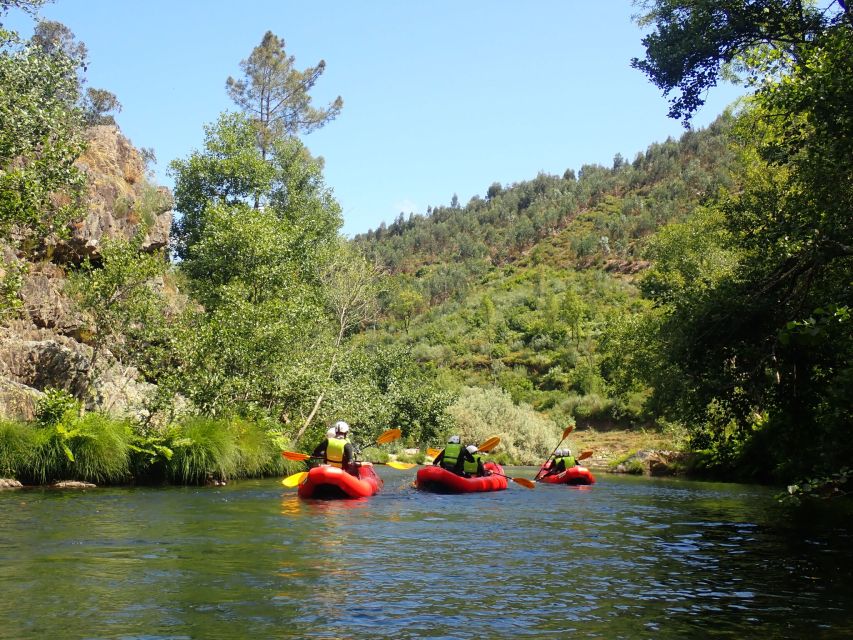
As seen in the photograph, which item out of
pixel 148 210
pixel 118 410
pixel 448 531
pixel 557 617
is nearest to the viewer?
pixel 557 617

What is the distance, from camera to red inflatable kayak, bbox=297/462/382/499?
15.1 metres

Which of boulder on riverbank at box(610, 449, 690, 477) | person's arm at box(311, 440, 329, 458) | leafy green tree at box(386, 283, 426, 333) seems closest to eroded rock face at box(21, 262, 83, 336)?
person's arm at box(311, 440, 329, 458)

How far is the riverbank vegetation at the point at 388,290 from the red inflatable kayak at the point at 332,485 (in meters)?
3.70

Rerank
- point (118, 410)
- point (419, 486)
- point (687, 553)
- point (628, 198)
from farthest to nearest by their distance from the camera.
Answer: point (628, 198) < point (118, 410) < point (419, 486) < point (687, 553)

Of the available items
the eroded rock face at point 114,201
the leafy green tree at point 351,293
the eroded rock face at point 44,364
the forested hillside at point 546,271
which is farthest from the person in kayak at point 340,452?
the forested hillside at point 546,271

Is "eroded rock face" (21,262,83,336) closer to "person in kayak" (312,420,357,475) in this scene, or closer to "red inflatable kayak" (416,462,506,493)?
"person in kayak" (312,420,357,475)

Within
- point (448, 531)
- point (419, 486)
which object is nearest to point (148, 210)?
point (419, 486)

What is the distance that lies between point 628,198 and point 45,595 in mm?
83193

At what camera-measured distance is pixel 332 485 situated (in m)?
15.4

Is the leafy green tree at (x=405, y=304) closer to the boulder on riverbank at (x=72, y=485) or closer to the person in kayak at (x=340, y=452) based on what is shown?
the person in kayak at (x=340, y=452)

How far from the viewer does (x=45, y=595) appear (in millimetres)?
6793

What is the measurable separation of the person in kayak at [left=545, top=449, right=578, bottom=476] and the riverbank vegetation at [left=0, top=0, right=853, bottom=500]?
277cm

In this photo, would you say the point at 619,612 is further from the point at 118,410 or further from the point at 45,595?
the point at 118,410

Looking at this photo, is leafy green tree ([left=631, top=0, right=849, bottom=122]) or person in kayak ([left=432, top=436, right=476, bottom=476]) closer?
leafy green tree ([left=631, top=0, right=849, bottom=122])
